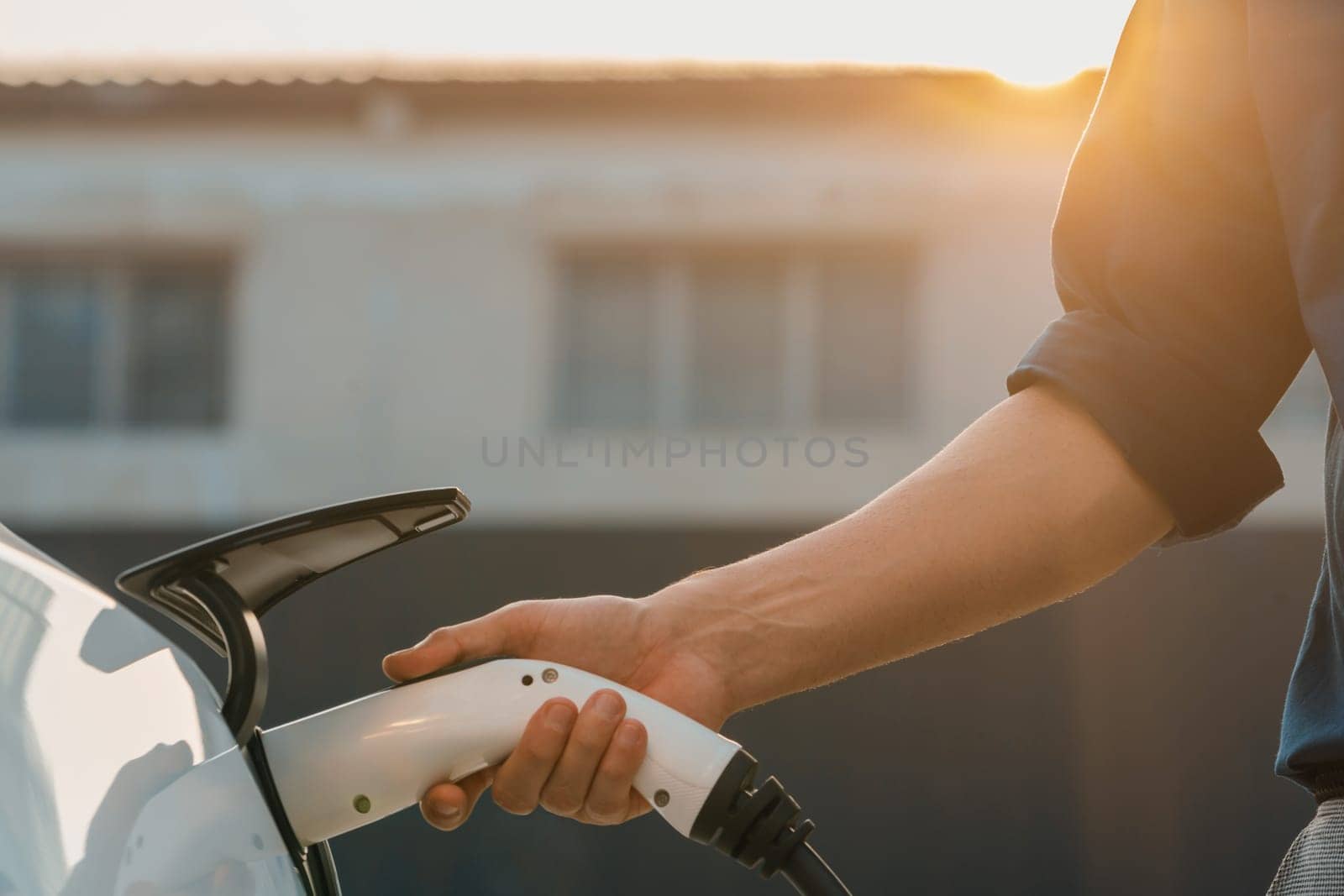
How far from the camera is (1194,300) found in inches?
36.0

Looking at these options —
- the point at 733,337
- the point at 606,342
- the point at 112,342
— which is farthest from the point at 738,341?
the point at 112,342

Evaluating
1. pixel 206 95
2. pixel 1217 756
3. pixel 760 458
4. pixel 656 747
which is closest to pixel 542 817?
pixel 760 458

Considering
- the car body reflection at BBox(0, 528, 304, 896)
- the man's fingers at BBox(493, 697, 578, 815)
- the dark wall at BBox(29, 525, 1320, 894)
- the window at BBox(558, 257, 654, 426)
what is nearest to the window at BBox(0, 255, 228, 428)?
the dark wall at BBox(29, 525, 1320, 894)

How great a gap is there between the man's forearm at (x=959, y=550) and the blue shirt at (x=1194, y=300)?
30 mm

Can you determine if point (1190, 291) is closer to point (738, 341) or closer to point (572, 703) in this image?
point (572, 703)

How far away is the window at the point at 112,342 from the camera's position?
21.7 ft

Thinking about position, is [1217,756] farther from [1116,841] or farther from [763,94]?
[763,94]

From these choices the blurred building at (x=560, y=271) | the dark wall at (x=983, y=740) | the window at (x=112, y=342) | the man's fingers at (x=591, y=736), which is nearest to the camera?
the man's fingers at (x=591, y=736)

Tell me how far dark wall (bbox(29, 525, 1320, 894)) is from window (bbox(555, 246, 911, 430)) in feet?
1.82

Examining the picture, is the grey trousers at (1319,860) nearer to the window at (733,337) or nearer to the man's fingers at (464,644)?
the man's fingers at (464,644)

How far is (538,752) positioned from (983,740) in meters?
5.48

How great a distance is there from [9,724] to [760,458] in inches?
227

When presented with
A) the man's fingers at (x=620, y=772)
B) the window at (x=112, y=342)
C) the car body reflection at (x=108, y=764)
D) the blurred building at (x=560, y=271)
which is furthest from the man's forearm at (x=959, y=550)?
the window at (x=112, y=342)

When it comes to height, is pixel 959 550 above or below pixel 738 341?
above
